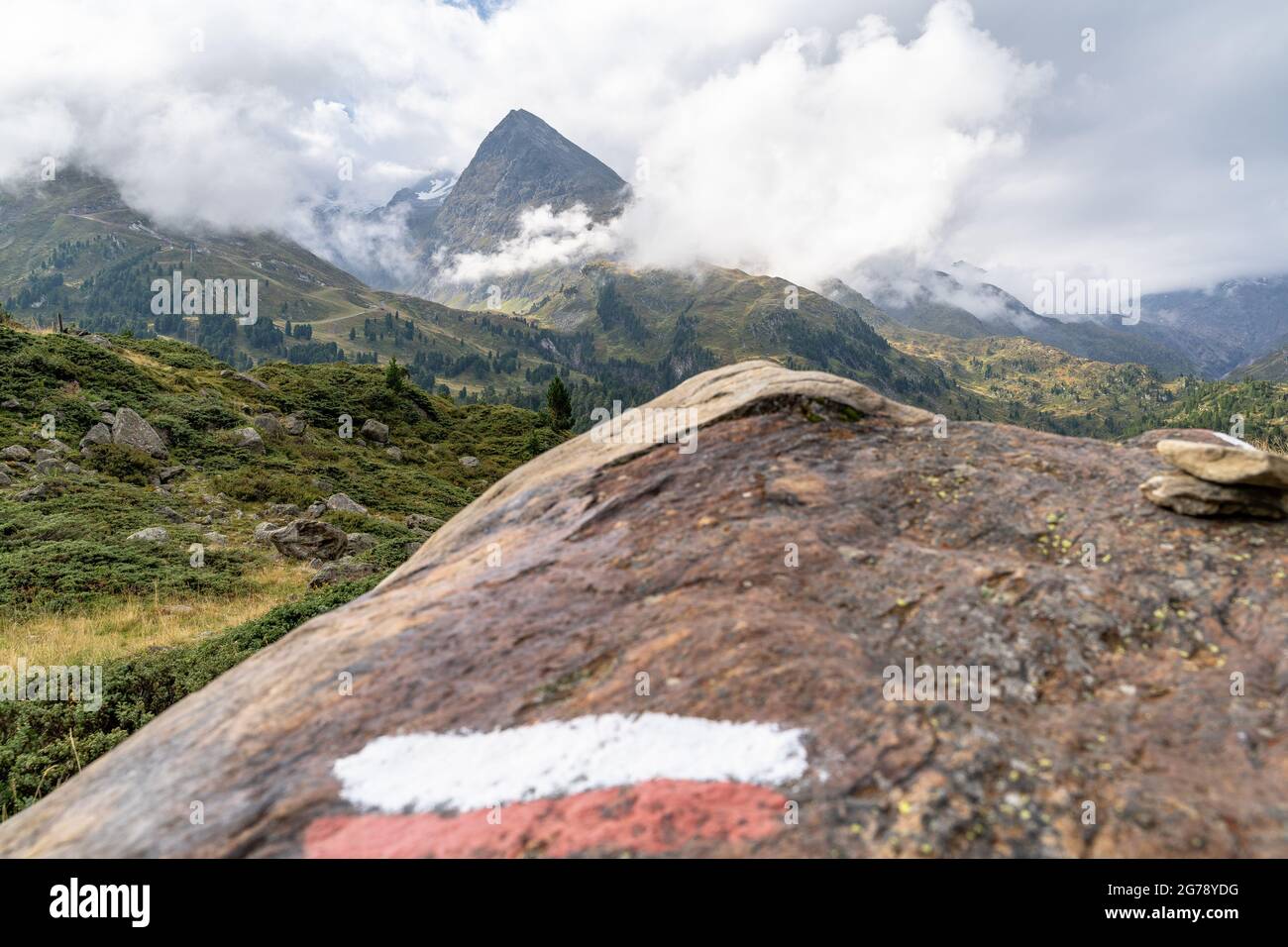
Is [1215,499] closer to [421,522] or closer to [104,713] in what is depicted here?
[104,713]

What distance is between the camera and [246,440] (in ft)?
139

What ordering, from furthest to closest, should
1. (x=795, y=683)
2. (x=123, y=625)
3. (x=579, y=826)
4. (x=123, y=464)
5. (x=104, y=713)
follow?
(x=123, y=464), (x=123, y=625), (x=104, y=713), (x=795, y=683), (x=579, y=826)

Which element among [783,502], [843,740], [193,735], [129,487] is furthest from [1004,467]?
[129,487]

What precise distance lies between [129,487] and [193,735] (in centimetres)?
3231

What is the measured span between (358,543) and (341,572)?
4.91m

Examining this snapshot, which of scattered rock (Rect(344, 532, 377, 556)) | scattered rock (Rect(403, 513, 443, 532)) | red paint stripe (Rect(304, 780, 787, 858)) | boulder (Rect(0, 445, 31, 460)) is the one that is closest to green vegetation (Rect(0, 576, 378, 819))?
red paint stripe (Rect(304, 780, 787, 858))

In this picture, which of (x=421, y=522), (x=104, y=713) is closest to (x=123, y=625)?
(x=104, y=713)

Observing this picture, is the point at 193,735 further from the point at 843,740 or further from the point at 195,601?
the point at 195,601

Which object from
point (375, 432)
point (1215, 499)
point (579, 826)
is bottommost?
point (579, 826)

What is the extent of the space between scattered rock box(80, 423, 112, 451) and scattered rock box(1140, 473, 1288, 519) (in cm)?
4442

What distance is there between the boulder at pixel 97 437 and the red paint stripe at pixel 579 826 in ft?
132

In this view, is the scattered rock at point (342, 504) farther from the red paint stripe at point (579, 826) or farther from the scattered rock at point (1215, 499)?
the scattered rock at point (1215, 499)

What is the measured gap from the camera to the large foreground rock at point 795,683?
4.53m

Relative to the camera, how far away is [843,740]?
200 inches
